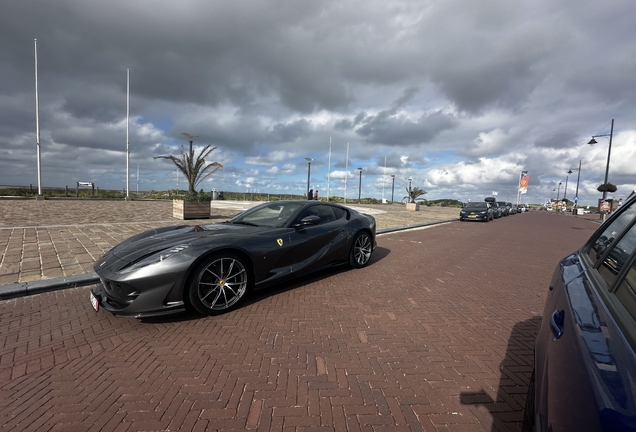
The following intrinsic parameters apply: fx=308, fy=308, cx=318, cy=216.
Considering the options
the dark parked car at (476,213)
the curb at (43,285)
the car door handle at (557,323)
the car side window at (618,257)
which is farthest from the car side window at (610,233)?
the dark parked car at (476,213)

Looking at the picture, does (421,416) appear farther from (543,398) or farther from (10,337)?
(10,337)

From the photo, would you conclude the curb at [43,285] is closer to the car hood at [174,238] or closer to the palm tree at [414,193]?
the car hood at [174,238]

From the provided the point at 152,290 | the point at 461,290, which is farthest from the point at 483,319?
the point at 152,290

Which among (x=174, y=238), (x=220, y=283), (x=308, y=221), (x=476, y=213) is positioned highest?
(x=308, y=221)

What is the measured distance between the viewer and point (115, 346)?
2818 millimetres

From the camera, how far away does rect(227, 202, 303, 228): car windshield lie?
4550 millimetres

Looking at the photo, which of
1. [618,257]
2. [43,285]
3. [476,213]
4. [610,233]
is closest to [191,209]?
[43,285]

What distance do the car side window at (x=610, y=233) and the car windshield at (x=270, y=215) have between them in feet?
10.9

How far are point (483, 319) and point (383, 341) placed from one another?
1.46 meters

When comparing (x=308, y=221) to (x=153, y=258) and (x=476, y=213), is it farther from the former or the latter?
(x=476, y=213)

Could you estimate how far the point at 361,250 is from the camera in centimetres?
580

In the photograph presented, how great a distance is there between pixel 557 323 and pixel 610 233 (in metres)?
1.07

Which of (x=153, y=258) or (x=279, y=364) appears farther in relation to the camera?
(x=153, y=258)

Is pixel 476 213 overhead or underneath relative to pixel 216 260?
underneath
